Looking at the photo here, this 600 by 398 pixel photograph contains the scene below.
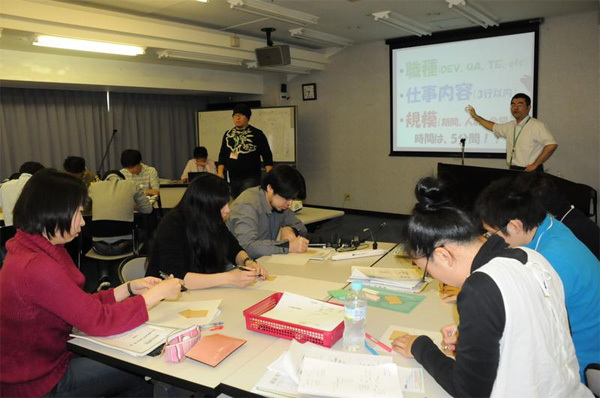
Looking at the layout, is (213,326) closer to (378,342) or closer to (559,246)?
(378,342)

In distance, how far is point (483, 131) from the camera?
582 cm

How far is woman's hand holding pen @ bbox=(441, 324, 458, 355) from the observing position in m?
1.46

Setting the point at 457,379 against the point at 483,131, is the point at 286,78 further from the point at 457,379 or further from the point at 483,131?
the point at 457,379

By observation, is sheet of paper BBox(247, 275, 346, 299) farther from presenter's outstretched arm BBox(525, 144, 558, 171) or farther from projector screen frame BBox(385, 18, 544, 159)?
projector screen frame BBox(385, 18, 544, 159)

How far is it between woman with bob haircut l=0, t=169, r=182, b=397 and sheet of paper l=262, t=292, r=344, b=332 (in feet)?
1.56

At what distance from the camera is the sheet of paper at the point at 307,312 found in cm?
159

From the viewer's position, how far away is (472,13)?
4.73 meters

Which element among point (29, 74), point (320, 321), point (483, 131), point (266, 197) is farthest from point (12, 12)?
point (483, 131)

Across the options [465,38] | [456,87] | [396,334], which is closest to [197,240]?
[396,334]

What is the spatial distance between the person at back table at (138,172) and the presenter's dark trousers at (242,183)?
93 centimetres

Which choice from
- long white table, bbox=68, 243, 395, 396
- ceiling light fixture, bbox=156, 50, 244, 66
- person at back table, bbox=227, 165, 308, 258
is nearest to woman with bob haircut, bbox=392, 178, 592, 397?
long white table, bbox=68, 243, 395, 396

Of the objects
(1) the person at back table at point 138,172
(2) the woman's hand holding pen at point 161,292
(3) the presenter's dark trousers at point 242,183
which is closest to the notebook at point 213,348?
(2) the woman's hand holding pen at point 161,292

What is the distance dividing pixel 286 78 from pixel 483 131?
344 cm

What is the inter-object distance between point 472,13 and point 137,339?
4712mm
